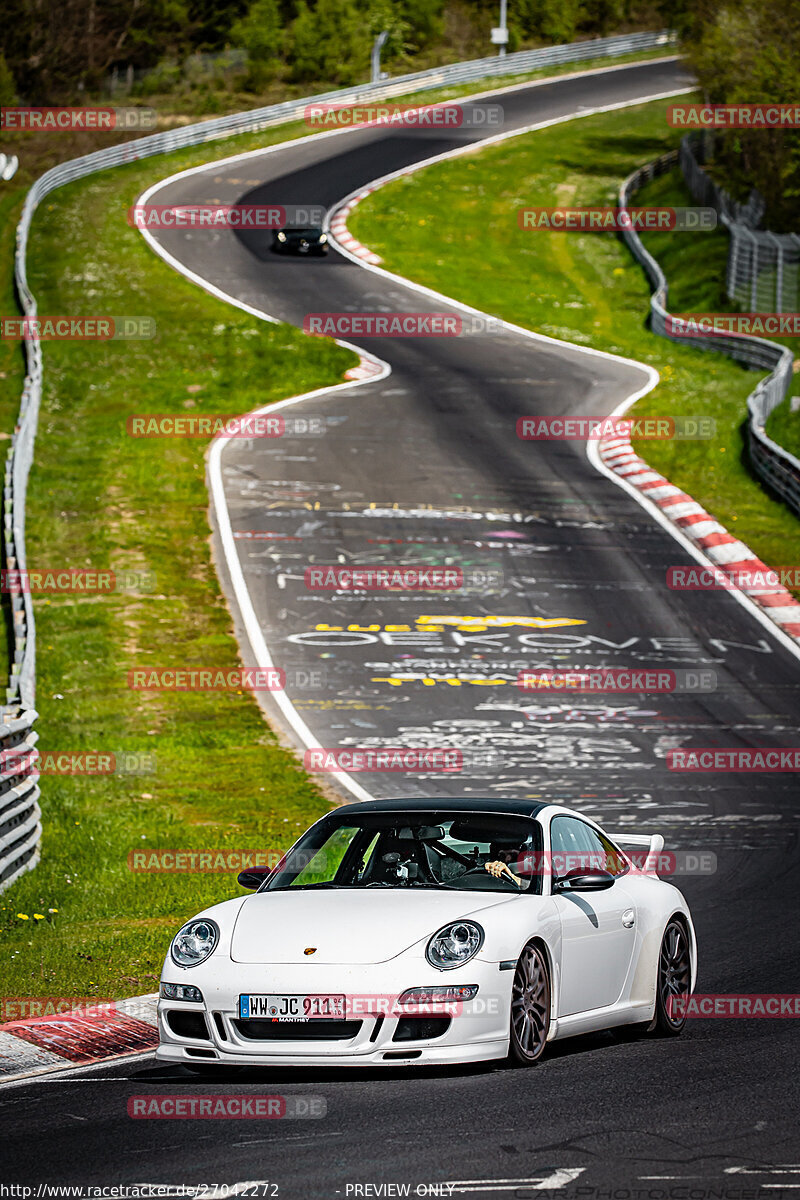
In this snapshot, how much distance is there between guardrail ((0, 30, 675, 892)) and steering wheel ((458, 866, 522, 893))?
564 centimetres

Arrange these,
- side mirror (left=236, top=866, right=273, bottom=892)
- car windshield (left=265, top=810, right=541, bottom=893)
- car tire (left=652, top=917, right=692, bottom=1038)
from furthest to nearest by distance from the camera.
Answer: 1. car tire (left=652, top=917, right=692, bottom=1038)
2. side mirror (left=236, top=866, right=273, bottom=892)
3. car windshield (left=265, top=810, right=541, bottom=893)

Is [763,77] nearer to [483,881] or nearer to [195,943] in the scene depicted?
[483,881]

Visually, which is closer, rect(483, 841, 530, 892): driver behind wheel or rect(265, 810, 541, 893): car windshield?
rect(483, 841, 530, 892): driver behind wheel

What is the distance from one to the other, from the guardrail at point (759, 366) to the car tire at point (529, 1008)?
942 inches

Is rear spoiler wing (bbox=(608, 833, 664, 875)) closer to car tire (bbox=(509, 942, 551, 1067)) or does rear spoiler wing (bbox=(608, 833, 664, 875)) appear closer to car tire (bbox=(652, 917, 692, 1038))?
car tire (bbox=(652, 917, 692, 1038))

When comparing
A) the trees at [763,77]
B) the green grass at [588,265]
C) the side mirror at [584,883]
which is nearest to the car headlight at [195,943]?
the side mirror at [584,883]

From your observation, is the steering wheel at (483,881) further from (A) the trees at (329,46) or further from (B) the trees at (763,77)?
(A) the trees at (329,46)

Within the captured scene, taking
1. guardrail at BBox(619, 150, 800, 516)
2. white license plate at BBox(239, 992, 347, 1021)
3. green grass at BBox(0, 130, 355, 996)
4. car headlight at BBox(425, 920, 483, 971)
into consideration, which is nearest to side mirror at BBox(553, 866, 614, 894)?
car headlight at BBox(425, 920, 483, 971)

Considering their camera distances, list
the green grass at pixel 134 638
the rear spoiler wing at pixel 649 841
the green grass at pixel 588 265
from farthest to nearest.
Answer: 1. the green grass at pixel 588 265
2. the green grass at pixel 134 638
3. the rear spoiler wing at pixel 649 841

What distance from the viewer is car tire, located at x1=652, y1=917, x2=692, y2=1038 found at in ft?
30.9

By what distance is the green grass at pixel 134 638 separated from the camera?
43.2 feet

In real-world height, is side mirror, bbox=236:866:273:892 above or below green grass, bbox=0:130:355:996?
above

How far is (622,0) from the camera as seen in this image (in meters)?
103

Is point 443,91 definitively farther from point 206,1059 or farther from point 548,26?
point 206,1059
